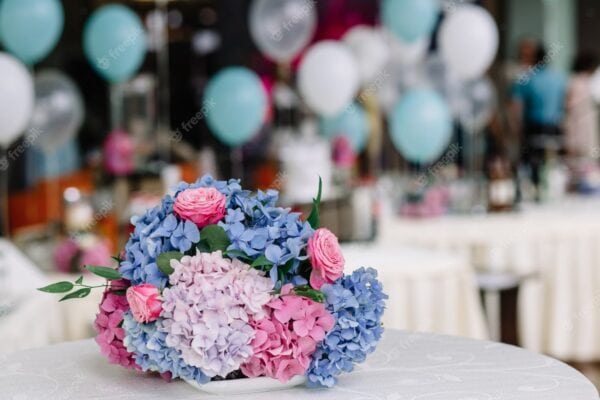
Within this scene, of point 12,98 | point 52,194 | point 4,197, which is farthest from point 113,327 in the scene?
point 52,194

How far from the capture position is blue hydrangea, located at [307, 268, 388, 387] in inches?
64.3

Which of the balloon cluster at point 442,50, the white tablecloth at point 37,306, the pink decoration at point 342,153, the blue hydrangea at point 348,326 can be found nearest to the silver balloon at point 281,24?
the balloon cluster at point 442,50

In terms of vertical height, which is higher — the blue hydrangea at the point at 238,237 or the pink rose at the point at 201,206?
the pink rose at the point at 201,206

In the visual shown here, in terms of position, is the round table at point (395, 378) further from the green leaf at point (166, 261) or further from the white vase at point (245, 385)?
the green leaf at point (166, 261)

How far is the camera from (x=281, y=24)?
573 cm

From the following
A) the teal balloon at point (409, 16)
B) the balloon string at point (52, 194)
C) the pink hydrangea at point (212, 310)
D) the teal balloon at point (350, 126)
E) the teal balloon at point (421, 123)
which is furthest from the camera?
the teal balloon at point (350, 126)

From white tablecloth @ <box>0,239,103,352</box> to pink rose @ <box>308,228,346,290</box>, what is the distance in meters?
1.78

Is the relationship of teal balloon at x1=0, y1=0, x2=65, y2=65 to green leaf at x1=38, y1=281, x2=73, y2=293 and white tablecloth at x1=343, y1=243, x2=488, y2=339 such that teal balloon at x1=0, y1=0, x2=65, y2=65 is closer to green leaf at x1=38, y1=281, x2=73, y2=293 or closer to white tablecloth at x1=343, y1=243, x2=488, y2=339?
white tablecloth at x1=343, y1=243, x2=488, y2=339

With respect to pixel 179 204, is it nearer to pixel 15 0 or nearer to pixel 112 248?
pixel 112 248

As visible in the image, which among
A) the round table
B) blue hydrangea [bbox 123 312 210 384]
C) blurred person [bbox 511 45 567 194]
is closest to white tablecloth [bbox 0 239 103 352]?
the round table

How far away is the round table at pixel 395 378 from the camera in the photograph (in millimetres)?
1668

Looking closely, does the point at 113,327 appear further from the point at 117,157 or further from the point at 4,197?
the point at 4,197

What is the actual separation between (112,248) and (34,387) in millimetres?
2457

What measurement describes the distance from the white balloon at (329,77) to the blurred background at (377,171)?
0.4 inches
